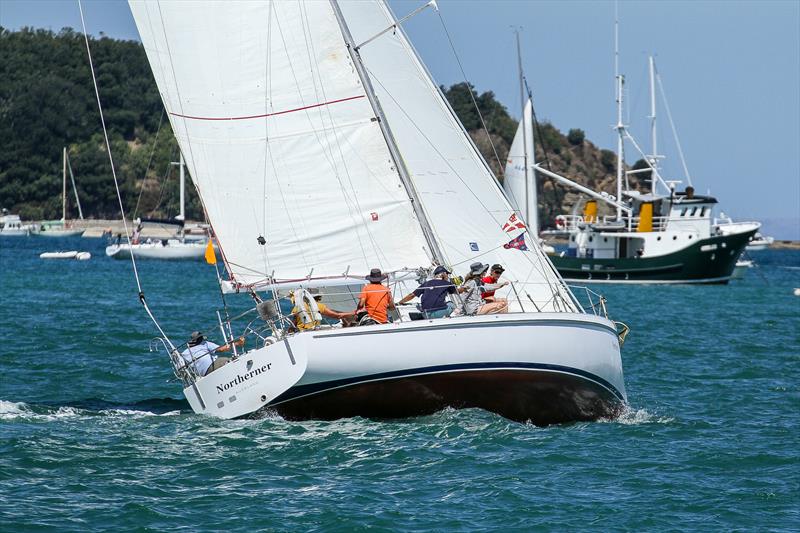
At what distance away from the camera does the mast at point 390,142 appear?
19219mm

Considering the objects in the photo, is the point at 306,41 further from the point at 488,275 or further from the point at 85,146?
the point at 85,146

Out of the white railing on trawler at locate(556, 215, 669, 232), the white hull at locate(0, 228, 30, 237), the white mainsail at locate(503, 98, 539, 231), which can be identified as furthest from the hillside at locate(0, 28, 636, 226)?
the white mainsail at locate(503, 98, 539, 231)

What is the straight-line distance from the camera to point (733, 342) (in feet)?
110

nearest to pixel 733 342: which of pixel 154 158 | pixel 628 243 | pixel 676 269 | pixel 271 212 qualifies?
pixel 271 212

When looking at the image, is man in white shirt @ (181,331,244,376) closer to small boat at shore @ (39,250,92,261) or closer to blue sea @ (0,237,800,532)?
blue sea @ (0,237,800,532)

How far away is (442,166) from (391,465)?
648 centimetres

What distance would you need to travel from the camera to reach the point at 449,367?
54.1 ft

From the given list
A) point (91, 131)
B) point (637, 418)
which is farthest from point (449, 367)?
point (91, 131)

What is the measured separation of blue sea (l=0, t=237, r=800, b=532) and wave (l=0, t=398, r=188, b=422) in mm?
43

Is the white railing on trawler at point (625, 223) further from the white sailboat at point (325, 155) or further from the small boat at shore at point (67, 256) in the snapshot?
the white sailboat at point (325, 155)

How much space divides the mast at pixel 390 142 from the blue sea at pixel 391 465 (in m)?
3.19

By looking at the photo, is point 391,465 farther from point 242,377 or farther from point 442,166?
point 442,166

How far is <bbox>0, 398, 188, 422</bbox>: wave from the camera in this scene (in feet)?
60.5

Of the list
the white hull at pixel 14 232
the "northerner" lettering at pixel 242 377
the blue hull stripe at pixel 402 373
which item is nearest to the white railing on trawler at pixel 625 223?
the blue hull stripe at pixel 402 373
